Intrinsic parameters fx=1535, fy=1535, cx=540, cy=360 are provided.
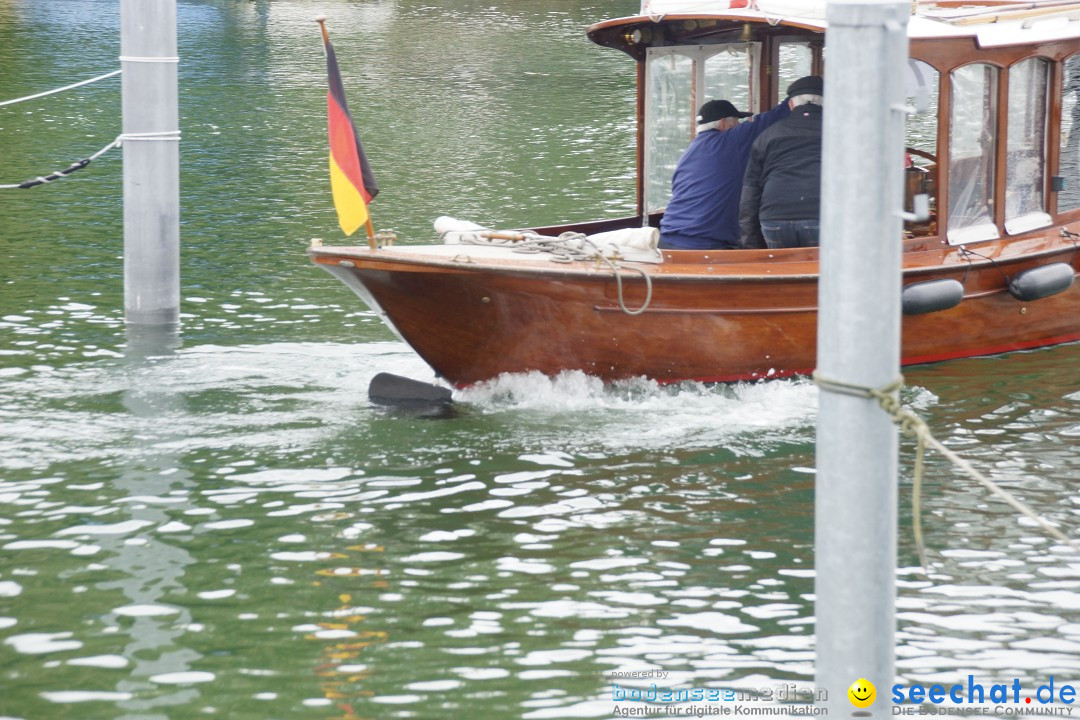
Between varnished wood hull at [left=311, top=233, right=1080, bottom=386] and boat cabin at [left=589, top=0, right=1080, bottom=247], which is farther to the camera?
boat cabin at [left=589, top=0, right=1080, bottom=247]

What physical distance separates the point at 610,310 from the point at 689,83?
8.38 feet

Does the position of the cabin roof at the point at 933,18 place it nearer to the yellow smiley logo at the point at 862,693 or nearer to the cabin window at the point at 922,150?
the cabin window at the point at 922,150

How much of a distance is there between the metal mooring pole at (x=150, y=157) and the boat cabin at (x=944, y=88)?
9.53 feet

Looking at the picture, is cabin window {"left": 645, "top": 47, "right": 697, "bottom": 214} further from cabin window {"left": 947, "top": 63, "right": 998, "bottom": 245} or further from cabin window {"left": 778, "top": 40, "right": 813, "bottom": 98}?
cabin window {"left": 947, "top": 63, "right": 998, "bottom": 245}

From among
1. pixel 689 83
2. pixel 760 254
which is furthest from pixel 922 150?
pixel 760 254

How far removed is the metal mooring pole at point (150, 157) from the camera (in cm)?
1016

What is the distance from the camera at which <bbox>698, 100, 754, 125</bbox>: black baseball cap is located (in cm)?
982

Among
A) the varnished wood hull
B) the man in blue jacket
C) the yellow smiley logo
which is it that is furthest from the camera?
the man in blue jacket

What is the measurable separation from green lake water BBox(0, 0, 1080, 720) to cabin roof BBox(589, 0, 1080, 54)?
2.16m

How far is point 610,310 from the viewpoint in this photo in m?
8.83

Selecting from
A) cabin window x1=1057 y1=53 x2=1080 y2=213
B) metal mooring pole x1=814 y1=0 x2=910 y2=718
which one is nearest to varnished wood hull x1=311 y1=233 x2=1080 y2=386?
cabin window x1=1057 y1=53 x2=1080 y2=213

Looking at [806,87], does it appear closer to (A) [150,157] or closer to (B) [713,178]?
(B) [713,178]

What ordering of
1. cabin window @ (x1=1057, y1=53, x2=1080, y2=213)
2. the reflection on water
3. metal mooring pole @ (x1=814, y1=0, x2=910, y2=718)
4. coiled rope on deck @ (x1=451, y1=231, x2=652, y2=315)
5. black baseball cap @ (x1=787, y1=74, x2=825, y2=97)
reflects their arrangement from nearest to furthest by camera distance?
metal mooring pole @ (x1=814, y1=0, x2=910, y2=718)
the reflection on water
coiled rope on deck @ (x1=451, y1=231, x2=652, y2=315)
black baseball cap @ (x1=787, y1=74, x2=825, y2=97)
cabin window @ (x1=1057, y1=53, x2=1080, y2=213)

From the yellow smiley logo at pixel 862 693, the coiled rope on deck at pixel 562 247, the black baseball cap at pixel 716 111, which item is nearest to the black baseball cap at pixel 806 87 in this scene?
the black baseball cap at pixel 716 111
